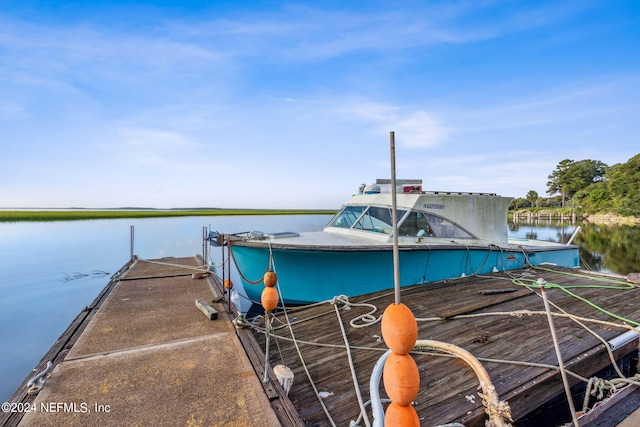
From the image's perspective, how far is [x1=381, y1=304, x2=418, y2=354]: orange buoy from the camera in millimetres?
1518

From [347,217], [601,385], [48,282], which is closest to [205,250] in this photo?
[347,217]

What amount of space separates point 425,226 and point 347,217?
6.87 feet

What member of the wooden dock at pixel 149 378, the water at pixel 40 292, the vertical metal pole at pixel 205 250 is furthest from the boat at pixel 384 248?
the water at pixel 40 292

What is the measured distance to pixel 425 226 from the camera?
716cm

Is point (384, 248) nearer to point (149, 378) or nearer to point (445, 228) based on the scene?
point (445, 228)

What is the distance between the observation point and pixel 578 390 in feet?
13.0

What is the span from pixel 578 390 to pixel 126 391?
528 cm

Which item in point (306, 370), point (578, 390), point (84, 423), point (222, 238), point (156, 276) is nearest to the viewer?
point (84, 423)

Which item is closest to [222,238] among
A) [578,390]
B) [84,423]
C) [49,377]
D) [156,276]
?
[156,276]

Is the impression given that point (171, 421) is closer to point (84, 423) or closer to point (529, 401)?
point (84, 423)

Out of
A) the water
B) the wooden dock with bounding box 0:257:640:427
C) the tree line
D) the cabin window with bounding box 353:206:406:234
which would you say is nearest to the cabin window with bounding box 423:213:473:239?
the cabin window with bounding box 353:206:406:234

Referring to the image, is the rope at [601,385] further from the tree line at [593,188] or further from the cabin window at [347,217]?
the tree line at [593,188]

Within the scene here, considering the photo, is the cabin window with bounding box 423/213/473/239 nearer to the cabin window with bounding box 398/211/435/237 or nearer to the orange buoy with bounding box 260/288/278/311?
the cabin window with bounding box 398/211/435/237

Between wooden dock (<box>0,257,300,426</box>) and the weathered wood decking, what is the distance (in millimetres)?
508
